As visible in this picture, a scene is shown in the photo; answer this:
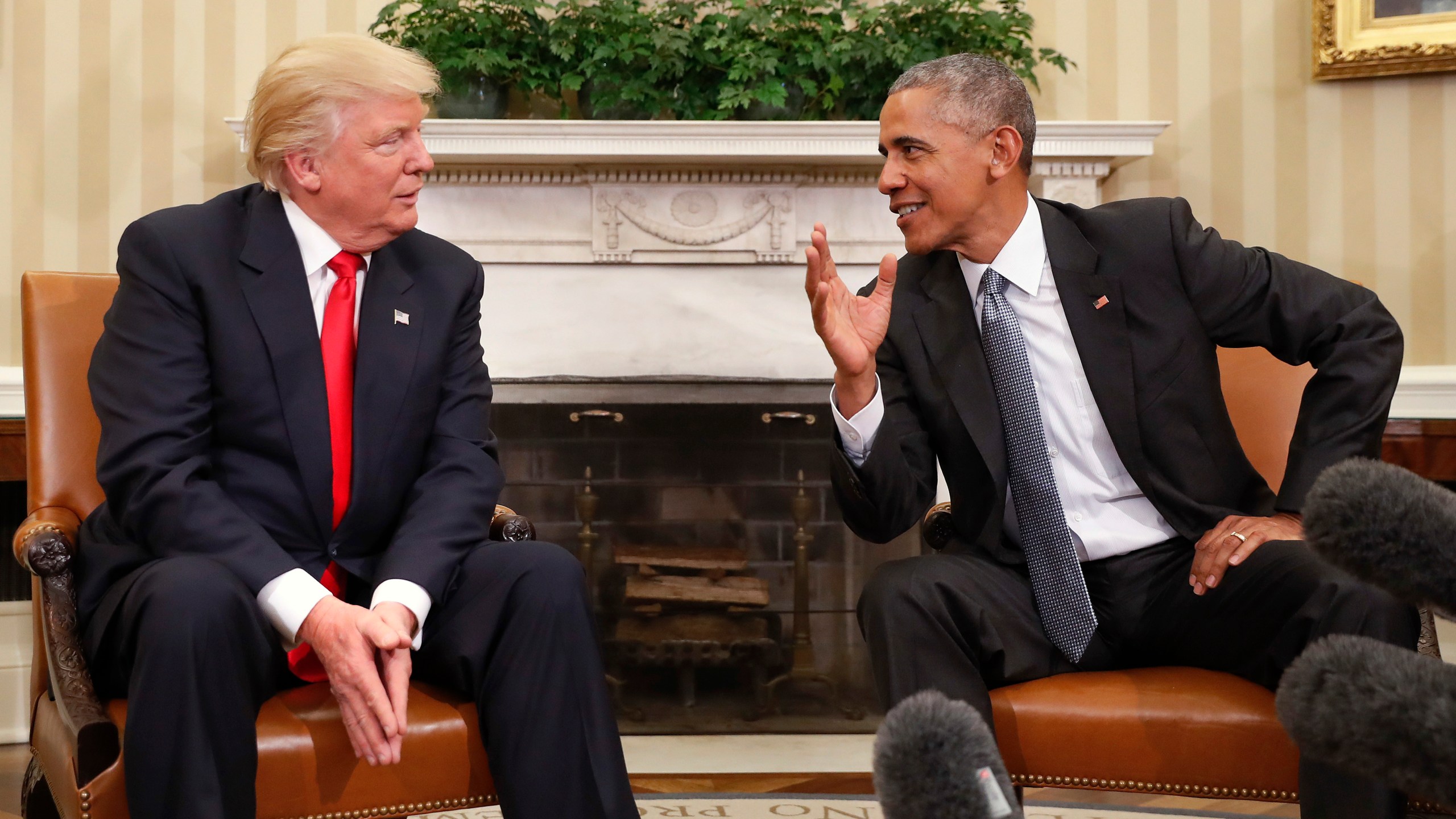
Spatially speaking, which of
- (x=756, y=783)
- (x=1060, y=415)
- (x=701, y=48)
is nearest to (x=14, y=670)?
(x=756, y=783)

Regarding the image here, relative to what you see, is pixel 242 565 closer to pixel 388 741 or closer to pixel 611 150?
pixel 388 741

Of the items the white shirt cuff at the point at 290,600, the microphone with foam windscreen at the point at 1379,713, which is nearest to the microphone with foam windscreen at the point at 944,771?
the microphone with foam windscreen at the point at 1379,713

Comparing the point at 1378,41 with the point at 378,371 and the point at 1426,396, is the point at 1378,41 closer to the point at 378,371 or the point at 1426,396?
the point at 1426,396

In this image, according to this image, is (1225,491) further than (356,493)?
Yes

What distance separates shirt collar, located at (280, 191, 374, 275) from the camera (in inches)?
67.4

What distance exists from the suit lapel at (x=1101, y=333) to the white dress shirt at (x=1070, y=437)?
23 millimetres

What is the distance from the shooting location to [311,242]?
67.6 inches

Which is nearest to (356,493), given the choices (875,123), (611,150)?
(611,150)

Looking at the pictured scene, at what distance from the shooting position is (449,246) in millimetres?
1897

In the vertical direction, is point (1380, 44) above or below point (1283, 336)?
above

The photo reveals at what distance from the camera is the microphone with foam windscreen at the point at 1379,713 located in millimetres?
278

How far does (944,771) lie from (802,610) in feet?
9.87

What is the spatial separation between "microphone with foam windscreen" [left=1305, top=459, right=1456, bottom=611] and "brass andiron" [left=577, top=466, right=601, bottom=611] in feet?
9.85

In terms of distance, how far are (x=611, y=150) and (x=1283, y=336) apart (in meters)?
1.81
